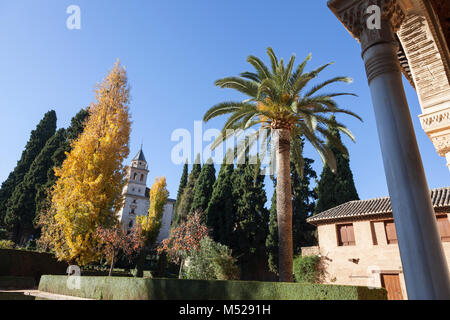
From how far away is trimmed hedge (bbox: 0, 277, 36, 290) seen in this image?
17484 mm

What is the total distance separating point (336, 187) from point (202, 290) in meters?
20.4

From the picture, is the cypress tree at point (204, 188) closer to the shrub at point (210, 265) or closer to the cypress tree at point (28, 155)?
the shrub at point (210, 265)

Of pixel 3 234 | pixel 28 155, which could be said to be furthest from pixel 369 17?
pixel 28 155

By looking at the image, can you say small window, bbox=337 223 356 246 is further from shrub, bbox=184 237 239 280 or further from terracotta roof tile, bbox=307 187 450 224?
shrub, bbox=184 237 239 280

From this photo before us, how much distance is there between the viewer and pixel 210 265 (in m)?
18.2

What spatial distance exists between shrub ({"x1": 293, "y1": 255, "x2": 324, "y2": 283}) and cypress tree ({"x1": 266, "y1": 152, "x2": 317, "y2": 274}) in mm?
6313

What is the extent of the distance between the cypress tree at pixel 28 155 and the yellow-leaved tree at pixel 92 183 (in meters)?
23.4

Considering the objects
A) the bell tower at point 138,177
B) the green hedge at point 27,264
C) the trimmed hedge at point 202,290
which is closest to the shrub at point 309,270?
the trimmed hedge at point 202,290

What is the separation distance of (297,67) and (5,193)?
39492 millimetres

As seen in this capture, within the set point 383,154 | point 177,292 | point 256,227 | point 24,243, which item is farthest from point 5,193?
point 383,154

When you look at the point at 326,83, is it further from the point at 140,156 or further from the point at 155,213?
the point at 140,156

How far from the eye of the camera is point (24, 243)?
3170 centimetres

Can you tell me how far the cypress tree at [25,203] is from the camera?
3062 cm

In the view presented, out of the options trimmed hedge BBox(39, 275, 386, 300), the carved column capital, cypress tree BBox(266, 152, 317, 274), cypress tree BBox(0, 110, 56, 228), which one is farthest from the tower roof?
the carved column capital
